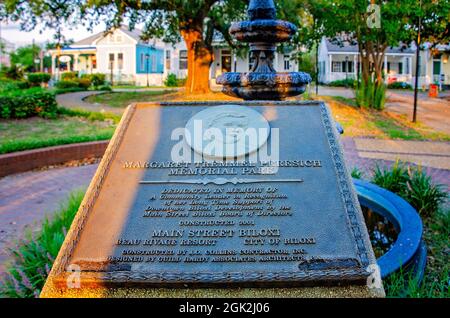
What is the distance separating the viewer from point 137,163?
364 cm

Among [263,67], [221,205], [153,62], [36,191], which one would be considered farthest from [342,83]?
[221,205]

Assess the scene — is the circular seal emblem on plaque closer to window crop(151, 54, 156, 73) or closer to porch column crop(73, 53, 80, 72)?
window crop(151, 54, 156, 73)

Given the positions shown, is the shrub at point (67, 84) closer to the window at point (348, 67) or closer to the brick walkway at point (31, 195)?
the brick walkway at point (31, 195)

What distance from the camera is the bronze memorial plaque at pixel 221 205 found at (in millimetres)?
2887

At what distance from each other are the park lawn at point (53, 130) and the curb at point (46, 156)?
1.50 ft

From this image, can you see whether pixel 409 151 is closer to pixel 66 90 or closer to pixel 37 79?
pixel 66 90

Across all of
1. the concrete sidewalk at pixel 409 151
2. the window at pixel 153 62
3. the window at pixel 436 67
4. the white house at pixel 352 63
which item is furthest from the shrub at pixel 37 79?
the window at pixel 436 67

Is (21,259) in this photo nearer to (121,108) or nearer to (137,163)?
(137,163)

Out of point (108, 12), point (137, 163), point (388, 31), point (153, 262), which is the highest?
point (108, 12)

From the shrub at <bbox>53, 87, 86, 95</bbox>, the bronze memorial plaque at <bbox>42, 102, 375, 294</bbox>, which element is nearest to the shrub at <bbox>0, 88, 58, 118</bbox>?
the shrub at <bbox>53, 87, 86, 95</bbox>

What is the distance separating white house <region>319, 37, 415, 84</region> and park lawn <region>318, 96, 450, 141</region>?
2934 cm

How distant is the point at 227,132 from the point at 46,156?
6.61m
